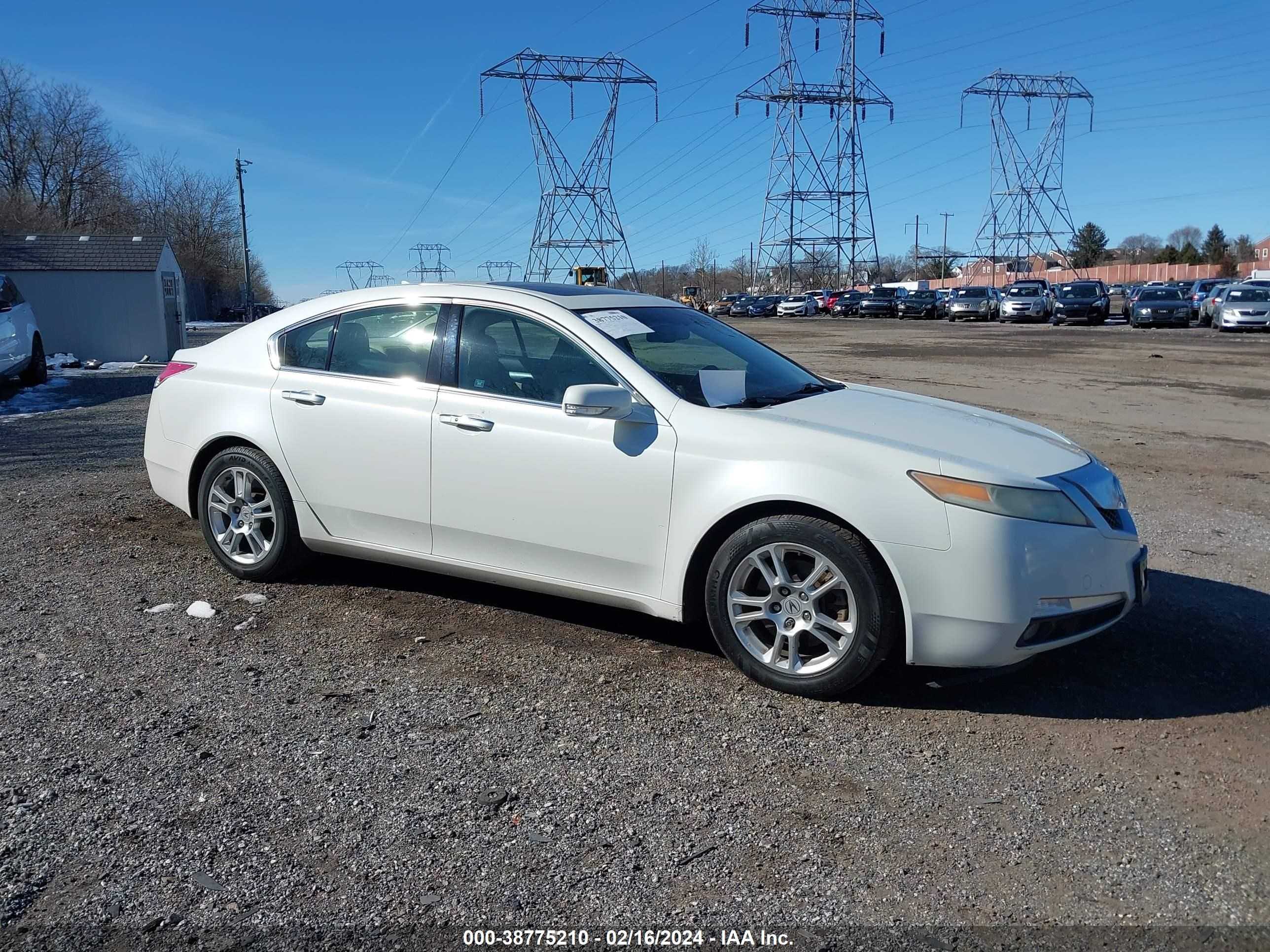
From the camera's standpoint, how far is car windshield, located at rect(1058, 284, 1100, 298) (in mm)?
46344

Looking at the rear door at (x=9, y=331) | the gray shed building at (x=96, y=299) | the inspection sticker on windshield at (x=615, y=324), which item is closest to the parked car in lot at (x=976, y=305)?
the gray shed building at (x=96, y=299)

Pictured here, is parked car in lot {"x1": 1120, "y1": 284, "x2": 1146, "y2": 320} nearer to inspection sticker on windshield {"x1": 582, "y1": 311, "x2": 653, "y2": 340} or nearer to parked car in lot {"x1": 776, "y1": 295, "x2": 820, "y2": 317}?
parked car in lot {"x1": 776, "y1": 295, "x2": 820, "y2": 317}

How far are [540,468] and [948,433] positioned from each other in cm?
174

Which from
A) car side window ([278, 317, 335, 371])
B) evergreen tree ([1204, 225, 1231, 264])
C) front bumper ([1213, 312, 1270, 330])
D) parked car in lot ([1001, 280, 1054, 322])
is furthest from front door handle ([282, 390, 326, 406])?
evergreen tree ([1204, 225, 1231, 264])

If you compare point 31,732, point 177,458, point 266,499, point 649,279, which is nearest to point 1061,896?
point 31,732

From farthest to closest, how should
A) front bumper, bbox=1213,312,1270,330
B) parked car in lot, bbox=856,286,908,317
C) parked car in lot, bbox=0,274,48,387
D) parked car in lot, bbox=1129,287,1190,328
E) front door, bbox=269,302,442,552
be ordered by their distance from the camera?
parked car in lot, bbox=856,286,908,317 < parked car in lot, bbox=1129,287,1190,328 < front bumper, bbox=1213,312,1270,330 < parked car in lot, bbox=0,274,48,387 < front door, bbox=269,302,442,552

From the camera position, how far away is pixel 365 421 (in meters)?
5.09

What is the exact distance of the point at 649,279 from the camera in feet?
320

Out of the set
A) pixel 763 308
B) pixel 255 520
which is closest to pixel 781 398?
pixel 255 520

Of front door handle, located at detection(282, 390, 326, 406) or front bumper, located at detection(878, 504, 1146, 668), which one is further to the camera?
front door handle, located at detection(282, 390, 326, 406)

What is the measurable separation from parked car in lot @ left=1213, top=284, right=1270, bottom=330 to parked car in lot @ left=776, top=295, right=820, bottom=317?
3481cm

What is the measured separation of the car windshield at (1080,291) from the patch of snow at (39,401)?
41427 mm

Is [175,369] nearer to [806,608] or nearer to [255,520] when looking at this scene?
[255,520]

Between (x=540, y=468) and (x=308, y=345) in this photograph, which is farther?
(x=308, y=345)
